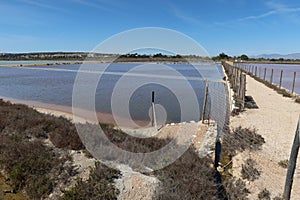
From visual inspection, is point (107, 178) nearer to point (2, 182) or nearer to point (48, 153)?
point (48, 153)

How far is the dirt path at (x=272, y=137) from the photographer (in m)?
5.09

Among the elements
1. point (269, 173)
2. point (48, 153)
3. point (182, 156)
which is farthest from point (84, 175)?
point (269, 173)

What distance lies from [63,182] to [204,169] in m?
2.69

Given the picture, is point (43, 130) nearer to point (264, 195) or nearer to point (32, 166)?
point (32, 166)

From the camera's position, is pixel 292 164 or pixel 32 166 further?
pixel 32 166

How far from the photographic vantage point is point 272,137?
7926 mm

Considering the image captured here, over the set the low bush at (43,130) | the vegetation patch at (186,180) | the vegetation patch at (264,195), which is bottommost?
the vegetation patch at (264,195)

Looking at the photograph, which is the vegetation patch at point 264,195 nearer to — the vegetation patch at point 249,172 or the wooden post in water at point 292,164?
the wooden post in water at point 292,164

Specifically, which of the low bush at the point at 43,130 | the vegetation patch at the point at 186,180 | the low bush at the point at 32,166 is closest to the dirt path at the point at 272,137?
the vegetation patch at the point at 186,180

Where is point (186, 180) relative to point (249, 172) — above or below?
above

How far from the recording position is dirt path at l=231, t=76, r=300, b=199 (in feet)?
16.7

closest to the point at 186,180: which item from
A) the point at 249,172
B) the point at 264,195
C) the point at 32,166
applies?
the point at 264,195

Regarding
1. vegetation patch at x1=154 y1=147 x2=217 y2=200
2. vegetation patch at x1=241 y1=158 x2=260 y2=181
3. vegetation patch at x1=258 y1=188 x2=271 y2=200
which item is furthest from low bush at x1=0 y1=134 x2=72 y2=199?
vegetation patch at x1=241 y1=158 x2=260 y2=181

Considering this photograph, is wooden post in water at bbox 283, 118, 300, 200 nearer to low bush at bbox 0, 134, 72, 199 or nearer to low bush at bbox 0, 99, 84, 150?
low bush at bbox 0, 134, 72, 199
